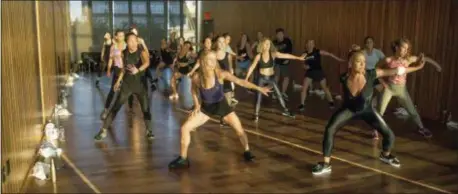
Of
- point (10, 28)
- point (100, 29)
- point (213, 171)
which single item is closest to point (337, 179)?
point (213, 171)

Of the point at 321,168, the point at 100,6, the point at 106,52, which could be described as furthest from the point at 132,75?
the point at 100,6

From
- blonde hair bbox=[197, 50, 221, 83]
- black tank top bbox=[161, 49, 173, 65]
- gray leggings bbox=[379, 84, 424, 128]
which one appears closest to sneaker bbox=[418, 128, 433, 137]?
gray leggings bbox=[379, 84, 424, 128]

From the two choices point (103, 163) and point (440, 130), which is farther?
point (440, 130)

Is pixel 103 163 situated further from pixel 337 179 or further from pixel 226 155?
pixel 337 179

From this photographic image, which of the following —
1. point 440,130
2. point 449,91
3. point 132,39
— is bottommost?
point 440,130

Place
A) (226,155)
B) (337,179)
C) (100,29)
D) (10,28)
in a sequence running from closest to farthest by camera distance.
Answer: (10,28)
(337,179)
(226,155)
(100,29)

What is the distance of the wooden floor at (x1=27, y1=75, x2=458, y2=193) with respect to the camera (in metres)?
5.36

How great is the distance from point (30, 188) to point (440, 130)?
21.0 feet

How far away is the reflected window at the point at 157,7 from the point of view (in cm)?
2216

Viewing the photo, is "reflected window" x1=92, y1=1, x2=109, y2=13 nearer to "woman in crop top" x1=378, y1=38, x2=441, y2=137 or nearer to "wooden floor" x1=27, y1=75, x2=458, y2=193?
"wooden floor" x1=27, y1=75, x2=458, y2=193

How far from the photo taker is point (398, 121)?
358 inches

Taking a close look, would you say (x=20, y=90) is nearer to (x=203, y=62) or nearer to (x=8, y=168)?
(x=8, y=168)

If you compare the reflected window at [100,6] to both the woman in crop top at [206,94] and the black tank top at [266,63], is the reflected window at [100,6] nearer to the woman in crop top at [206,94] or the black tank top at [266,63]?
the black tank top at [266,63]

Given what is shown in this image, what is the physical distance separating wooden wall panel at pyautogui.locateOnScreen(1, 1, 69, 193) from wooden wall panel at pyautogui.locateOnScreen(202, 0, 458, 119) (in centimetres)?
680
